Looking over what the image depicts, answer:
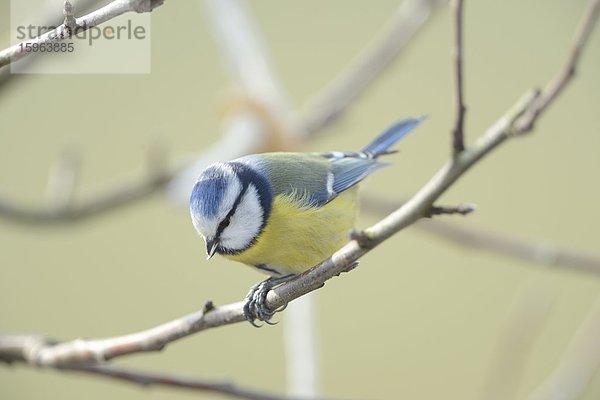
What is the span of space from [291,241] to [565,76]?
296 mm

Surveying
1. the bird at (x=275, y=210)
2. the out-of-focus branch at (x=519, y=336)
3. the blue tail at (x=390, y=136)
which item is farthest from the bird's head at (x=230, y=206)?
the out-of-focus branch at (x=519, y=336)

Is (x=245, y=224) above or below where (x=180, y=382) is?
above

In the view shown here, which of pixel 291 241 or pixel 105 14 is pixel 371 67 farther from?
pixel 105 14

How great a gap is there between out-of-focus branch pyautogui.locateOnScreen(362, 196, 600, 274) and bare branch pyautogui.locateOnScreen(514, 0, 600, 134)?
37 cm

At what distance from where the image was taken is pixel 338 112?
4.12 feet

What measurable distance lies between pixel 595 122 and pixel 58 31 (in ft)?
6.42

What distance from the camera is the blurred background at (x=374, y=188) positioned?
1.94 metres

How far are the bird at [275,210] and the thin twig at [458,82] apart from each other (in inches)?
5.1

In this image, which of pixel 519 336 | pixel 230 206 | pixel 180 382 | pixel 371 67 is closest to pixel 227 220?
pixel 230 206

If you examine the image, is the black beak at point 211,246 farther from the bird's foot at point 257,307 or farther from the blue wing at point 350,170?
the blue wing at point 350,170

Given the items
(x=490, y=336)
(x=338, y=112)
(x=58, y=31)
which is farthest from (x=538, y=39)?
(x=58, y=31)

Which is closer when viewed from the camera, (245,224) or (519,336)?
(245,224)

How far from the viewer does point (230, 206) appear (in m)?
0.68

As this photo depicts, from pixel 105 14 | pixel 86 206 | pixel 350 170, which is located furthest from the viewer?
pixel 86 206
